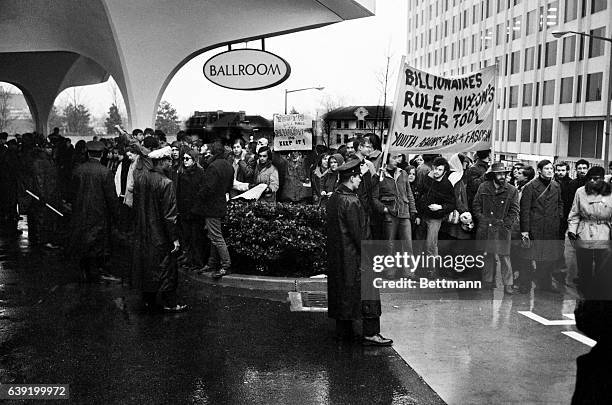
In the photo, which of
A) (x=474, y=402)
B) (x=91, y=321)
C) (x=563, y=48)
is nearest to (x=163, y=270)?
(x=91, y=321)

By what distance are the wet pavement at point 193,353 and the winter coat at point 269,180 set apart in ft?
6.95

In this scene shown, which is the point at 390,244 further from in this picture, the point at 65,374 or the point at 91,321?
the point at 65,374

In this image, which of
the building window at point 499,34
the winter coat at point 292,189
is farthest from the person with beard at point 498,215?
the building window at point 499,34

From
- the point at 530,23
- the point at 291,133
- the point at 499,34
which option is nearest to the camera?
the point at 291,133

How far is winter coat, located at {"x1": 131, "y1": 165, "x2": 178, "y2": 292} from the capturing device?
302 inches

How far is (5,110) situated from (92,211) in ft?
236

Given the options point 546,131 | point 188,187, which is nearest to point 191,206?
point 188,187

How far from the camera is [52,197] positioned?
12.4m

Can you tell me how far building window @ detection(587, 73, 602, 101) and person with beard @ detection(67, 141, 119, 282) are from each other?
44.3 metres

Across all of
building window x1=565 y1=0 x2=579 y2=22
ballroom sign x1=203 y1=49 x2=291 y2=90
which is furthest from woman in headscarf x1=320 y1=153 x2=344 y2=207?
building window x1=565 y1=0 x2=579 y2=22

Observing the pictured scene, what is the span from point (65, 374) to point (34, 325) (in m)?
1.75

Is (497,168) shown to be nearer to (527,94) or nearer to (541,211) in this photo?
(541,211)

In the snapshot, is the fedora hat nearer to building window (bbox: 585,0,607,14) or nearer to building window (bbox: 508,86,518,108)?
building window (bbox: 585,0,607,14)

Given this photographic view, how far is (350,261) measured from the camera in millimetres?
6605
